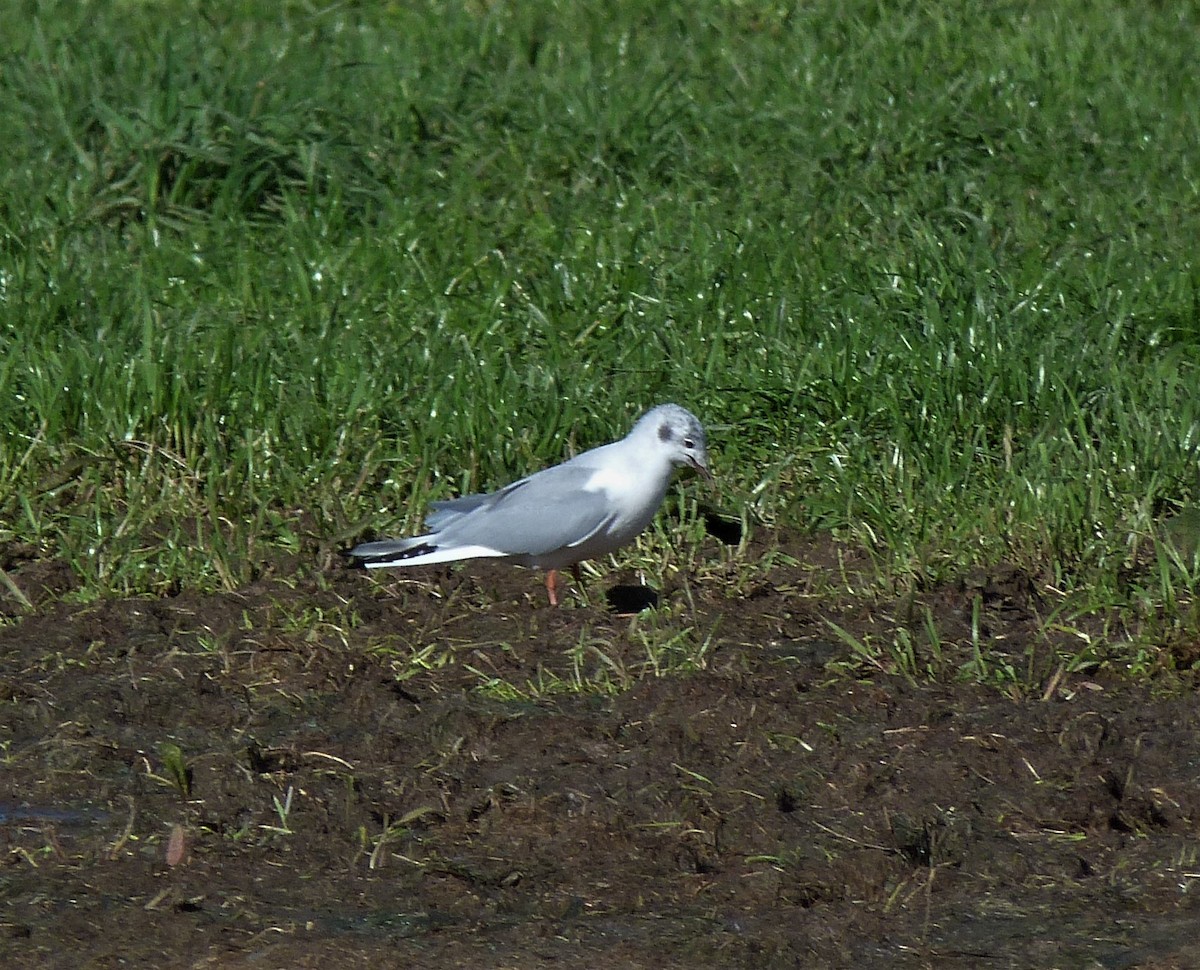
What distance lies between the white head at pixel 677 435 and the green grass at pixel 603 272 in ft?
1.45

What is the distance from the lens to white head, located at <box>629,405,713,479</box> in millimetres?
4855

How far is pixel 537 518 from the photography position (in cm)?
479

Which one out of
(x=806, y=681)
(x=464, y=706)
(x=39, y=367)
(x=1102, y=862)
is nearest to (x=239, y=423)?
(x=39, y=367)

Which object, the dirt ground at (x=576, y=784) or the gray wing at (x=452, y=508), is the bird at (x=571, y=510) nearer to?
the gray wing at (x=452, y=508)

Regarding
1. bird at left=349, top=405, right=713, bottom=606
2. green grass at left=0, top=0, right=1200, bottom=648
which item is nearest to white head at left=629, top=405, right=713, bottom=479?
bird at left=349, top=405, right=713, bottom=606

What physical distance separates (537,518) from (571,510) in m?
0.09

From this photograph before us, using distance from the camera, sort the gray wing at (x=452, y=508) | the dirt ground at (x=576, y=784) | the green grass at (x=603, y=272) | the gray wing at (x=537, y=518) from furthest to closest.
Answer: the green grass at (x=603, y=272) → the gray wing at (x=452, y=508) → the gray wing at (x=537, y=518) → the dirt ground at (x=576, y=784)

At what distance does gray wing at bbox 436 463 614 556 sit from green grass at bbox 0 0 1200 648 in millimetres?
405

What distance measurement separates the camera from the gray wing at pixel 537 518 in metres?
4.77

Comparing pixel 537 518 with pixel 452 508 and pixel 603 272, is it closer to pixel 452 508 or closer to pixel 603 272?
pixel 452 508

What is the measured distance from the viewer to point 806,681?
4.44 m

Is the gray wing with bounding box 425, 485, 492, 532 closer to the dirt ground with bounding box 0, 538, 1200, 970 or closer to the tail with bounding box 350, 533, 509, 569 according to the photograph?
the tail with bounding box 350, 533, 509, 569

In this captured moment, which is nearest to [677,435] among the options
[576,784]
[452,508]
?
[452,508]

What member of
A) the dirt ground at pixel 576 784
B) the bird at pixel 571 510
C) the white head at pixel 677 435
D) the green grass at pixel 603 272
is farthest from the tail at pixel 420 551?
the white head at pixel 677 435
